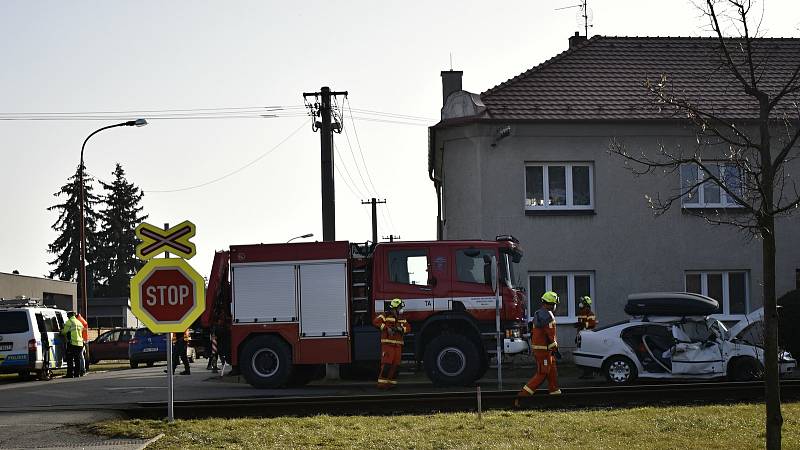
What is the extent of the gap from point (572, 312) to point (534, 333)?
9.86 metres

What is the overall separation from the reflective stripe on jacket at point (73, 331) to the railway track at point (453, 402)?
37.1 feet

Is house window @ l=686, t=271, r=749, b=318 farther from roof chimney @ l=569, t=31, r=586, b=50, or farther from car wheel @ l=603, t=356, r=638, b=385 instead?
roof chimney @ l=569, t=31, r=586, b=50

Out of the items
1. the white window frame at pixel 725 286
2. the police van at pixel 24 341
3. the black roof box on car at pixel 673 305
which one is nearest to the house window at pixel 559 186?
the white window frame at pixel 725 286

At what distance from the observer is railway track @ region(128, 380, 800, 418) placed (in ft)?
52.3

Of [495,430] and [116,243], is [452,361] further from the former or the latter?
[116,243]

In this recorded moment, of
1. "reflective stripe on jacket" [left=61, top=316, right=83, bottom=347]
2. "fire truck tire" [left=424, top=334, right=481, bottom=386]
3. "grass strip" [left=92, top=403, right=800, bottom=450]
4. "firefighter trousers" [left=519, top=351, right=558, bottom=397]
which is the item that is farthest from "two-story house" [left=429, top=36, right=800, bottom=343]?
"grass strip" [left=92, top=403, right=800, bottom=450]

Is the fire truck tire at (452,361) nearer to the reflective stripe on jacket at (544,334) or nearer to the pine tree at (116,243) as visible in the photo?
the reflective stripe on jacket at (544,334)

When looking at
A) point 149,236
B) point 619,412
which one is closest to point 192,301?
point 149,236

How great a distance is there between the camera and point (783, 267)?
91.7 ft

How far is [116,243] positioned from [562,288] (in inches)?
2668

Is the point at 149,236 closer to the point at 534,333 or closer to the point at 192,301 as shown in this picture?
the point at 192,301

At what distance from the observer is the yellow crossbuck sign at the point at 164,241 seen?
44.4ft

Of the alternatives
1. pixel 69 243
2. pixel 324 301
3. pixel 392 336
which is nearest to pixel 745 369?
pixel 392 336

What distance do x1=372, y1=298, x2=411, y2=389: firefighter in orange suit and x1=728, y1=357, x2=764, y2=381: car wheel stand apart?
19.2ft
